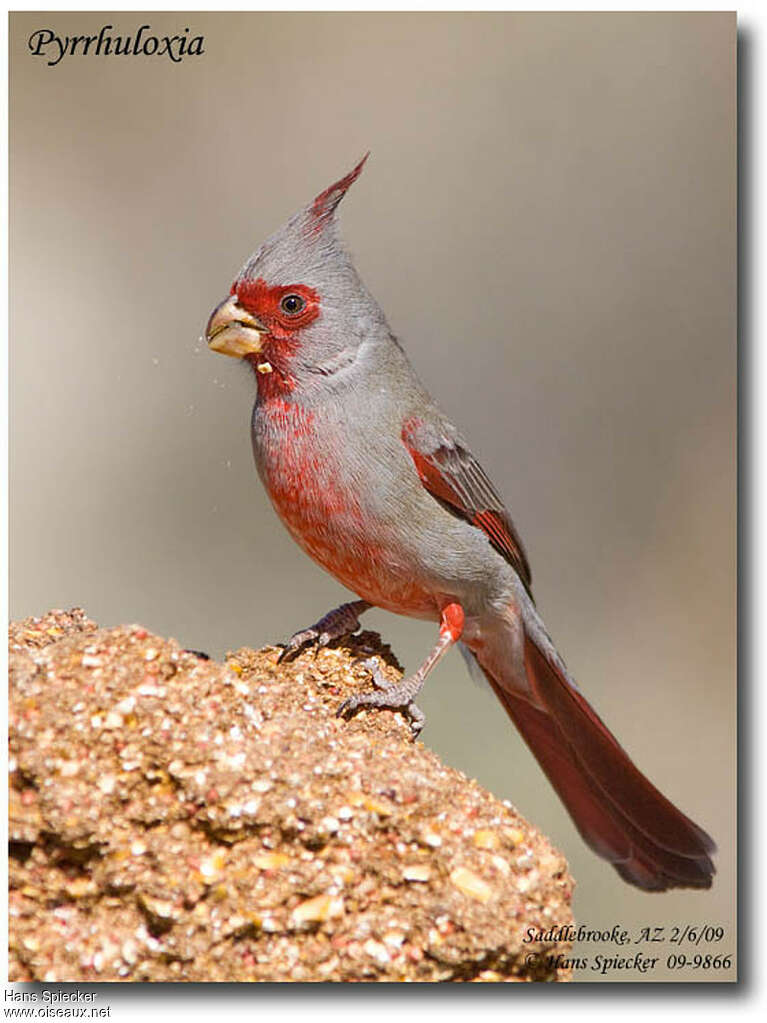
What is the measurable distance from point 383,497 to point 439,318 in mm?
1494

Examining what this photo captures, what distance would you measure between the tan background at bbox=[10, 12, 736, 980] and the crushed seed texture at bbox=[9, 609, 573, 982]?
1133 millimetres

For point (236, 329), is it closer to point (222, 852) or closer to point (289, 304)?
point (289, 304)

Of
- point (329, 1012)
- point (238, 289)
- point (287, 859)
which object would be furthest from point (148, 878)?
point (238, 289)

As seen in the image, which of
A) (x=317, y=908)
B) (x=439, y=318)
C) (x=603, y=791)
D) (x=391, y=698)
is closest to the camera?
(x=317, y=908)

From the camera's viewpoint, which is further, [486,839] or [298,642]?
[298,642]

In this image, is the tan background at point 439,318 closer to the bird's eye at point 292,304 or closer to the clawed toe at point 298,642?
the bird's eye at point 292,304

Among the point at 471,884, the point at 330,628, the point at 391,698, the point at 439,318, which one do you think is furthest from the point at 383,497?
the point at 439,318

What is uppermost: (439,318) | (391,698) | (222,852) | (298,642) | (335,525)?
(439,318)

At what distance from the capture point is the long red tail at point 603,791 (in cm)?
365

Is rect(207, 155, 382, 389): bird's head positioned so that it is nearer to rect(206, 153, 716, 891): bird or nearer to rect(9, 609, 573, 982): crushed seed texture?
rect(206, 153, 716, 891): bird

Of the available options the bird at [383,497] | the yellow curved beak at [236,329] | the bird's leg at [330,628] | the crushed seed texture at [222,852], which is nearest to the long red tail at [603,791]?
the bird at [383,497]

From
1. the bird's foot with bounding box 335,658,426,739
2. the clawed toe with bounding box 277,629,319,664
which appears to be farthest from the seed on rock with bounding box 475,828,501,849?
the clawed toe with bounding box 277,629,319,664

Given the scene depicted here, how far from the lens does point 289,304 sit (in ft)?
12.1

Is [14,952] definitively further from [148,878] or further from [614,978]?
[614,978]
